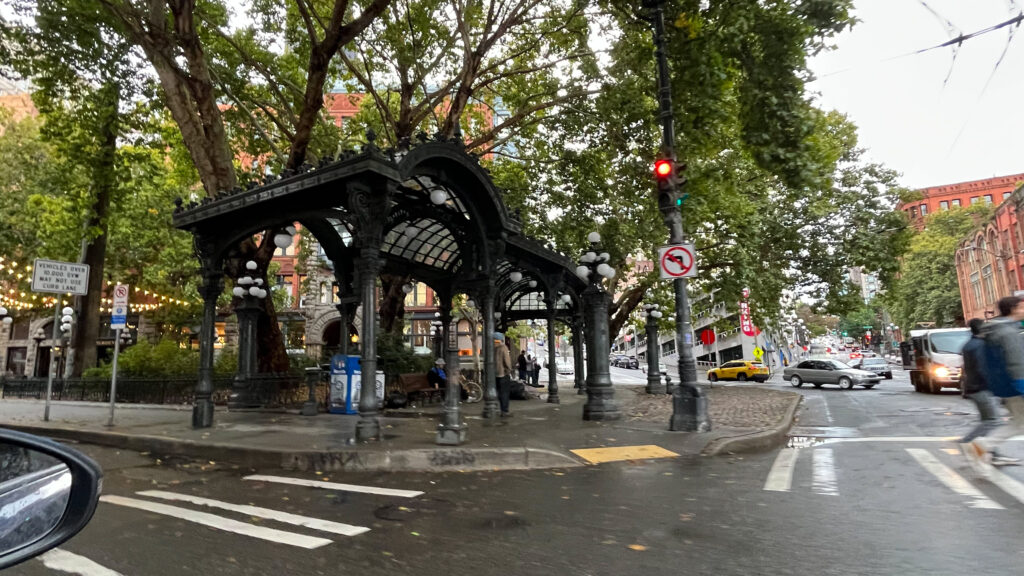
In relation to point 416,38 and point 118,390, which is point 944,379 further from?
point 118,390

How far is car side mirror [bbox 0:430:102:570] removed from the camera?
1.52m

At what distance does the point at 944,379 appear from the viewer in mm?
19359

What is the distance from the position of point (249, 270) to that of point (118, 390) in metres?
8.15

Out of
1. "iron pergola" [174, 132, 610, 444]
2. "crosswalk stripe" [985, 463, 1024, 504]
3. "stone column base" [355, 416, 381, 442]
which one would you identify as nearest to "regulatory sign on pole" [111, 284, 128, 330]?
"iron pergola" [174, 132, 610, 444]

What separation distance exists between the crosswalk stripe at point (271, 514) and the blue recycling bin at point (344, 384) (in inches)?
291

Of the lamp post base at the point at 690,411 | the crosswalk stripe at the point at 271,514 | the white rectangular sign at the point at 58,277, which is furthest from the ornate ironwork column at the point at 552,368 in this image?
the crosswalk stripe at the point at 271,514

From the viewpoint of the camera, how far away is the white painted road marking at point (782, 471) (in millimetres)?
5879

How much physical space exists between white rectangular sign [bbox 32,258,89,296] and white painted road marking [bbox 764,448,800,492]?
13.9 metres

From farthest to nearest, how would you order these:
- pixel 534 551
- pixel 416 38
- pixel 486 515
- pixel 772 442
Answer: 1. pixel 416 38
2. pixel 772 442
3. pixel 486 515
4. pixel 534 551

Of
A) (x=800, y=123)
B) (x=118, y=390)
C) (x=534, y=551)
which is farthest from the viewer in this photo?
(x=118, y=390)

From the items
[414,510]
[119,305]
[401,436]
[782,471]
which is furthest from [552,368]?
[414,510]

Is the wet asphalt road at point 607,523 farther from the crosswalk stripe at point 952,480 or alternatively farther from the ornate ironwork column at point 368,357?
the ornate ironwork column at point 368,357

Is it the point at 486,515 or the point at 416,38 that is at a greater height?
the point at 416,38

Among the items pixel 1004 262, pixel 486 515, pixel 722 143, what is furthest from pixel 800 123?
pixel 1004 262
